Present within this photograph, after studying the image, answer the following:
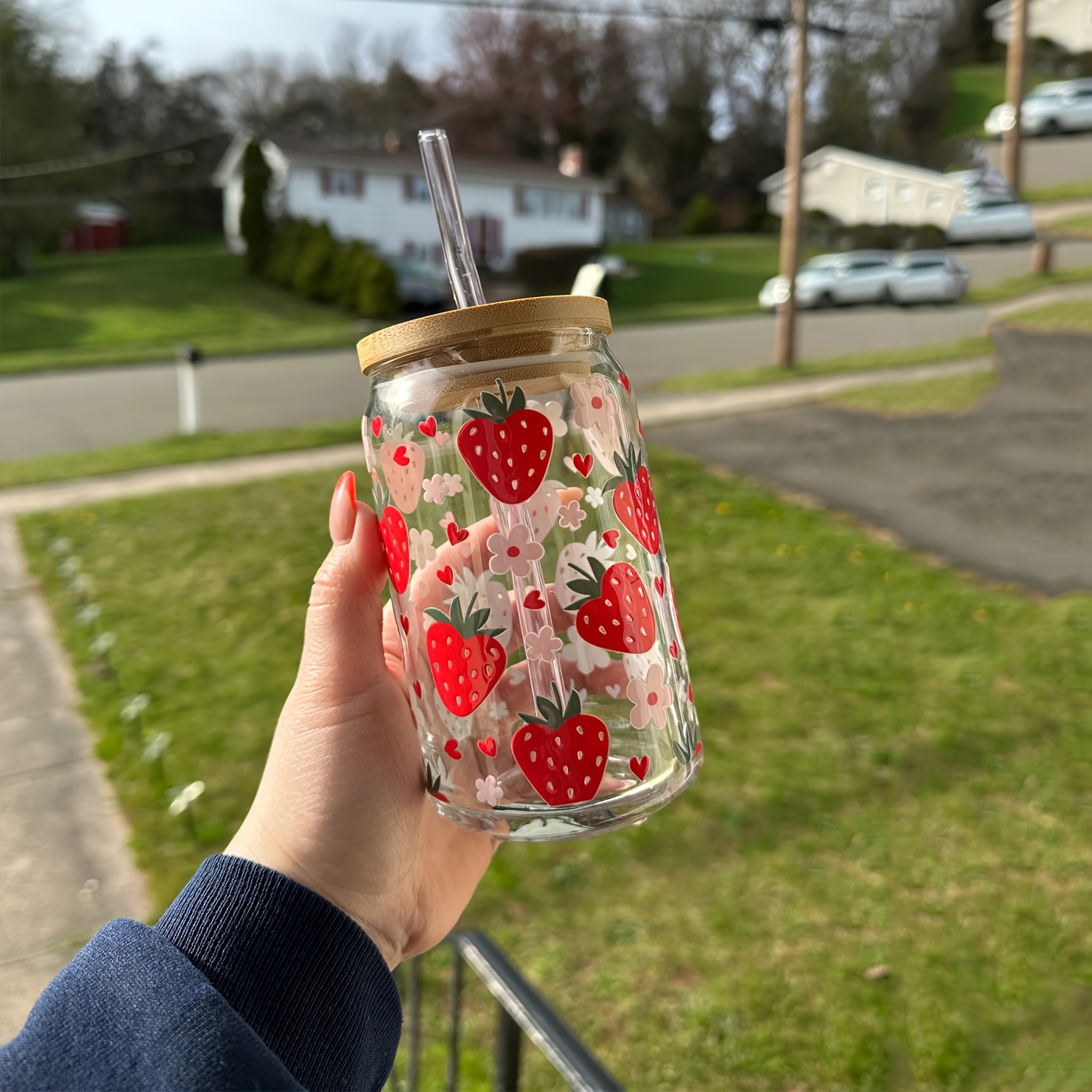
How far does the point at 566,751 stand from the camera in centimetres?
108

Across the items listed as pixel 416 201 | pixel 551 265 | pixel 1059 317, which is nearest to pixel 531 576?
pixel 1059 317

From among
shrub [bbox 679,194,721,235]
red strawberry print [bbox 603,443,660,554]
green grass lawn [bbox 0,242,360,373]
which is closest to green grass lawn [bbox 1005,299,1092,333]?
red strawberry print [bbox 603,443,660,554]

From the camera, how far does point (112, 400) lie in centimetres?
1211

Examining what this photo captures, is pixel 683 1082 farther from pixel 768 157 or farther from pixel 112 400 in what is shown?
pixel 112 400

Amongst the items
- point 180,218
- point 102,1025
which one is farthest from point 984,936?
point 180,218

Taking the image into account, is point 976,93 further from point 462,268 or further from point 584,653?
point 584,653

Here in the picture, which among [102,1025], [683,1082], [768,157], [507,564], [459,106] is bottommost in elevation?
[683,1082]

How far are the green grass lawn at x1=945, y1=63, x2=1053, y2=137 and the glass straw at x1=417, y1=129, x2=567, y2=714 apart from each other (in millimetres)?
3434

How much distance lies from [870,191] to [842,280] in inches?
37.5

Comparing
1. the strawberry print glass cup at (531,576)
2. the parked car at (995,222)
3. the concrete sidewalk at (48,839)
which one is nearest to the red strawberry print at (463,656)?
the strawberry print glass cup at (531,576)

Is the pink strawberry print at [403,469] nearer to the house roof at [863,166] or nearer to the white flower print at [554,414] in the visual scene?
the white flower print at [554,414]

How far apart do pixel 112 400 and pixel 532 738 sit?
40.7ft

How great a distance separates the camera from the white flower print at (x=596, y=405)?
42.1 inches

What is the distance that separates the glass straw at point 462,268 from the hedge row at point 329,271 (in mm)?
18629
